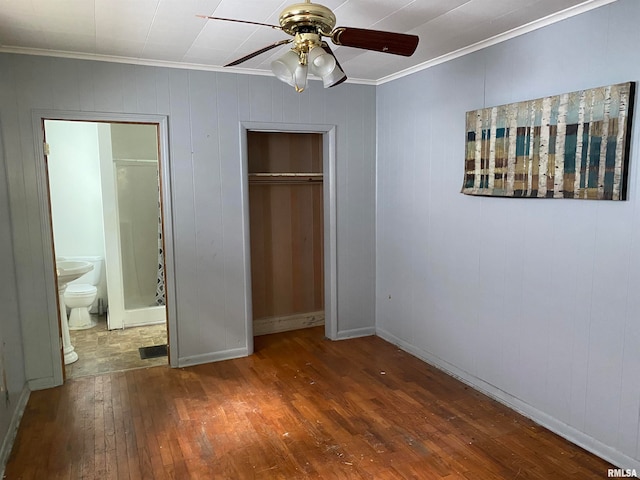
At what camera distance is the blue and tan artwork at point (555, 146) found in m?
2.32

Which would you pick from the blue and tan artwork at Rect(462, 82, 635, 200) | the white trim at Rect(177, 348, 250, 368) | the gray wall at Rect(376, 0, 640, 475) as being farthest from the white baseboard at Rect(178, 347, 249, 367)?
the blue and tan artwork at Rect(462, 82, 635, 200)

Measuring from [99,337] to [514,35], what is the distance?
434 centimetres

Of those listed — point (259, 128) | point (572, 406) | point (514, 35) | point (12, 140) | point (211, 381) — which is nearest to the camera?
point (572, 406)

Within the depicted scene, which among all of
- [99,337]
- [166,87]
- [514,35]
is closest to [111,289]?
[99,337]

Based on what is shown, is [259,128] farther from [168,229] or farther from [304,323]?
[304,323]

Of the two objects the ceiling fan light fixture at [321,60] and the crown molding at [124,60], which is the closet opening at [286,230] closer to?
the crown molding at [124,60]

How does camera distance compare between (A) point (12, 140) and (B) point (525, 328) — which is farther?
(A) point (12, 140)

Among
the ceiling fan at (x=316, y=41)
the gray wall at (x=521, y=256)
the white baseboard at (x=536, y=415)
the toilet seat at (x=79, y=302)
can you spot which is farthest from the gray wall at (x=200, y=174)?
the ceiling fan at (x=316, y=41)

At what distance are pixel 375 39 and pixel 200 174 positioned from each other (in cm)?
213

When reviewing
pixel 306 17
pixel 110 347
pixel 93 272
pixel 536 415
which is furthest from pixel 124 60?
pixel 536 415

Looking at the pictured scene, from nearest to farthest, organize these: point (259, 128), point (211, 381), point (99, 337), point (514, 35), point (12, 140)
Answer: point (514, 35) → point (12, 140) → point (211, 381) → point (259, 128) → point (99, 337)

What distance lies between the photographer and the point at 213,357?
389 centimetres

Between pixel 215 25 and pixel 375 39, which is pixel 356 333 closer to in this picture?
pixel 215 25

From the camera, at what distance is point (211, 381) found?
3506 mm
